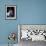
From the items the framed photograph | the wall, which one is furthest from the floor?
the framed photograph

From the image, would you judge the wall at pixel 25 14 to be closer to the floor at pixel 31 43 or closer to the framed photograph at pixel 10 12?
the framed photograph at pixel 10 12

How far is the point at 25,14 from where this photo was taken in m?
4.26

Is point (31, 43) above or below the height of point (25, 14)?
below

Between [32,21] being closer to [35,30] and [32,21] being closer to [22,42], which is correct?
[35,30]

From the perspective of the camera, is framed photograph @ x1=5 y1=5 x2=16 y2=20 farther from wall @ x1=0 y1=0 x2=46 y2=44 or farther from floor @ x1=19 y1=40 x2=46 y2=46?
floor @ x1=19 y1=40 x2=46 y2=46

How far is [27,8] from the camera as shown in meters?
4.27

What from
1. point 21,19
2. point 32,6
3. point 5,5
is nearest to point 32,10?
point 32,6

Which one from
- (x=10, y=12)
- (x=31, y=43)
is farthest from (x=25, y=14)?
(x=31, y=43)

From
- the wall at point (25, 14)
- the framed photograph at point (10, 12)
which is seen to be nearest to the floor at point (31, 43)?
the wall at point (25, 14)

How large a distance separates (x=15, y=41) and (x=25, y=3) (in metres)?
1.24

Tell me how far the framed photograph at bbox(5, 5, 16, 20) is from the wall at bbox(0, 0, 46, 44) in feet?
0.31

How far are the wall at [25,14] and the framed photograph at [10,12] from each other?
95mm

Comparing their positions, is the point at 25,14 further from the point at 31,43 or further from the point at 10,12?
the point at 31,43

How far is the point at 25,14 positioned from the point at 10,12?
0.48 metres
